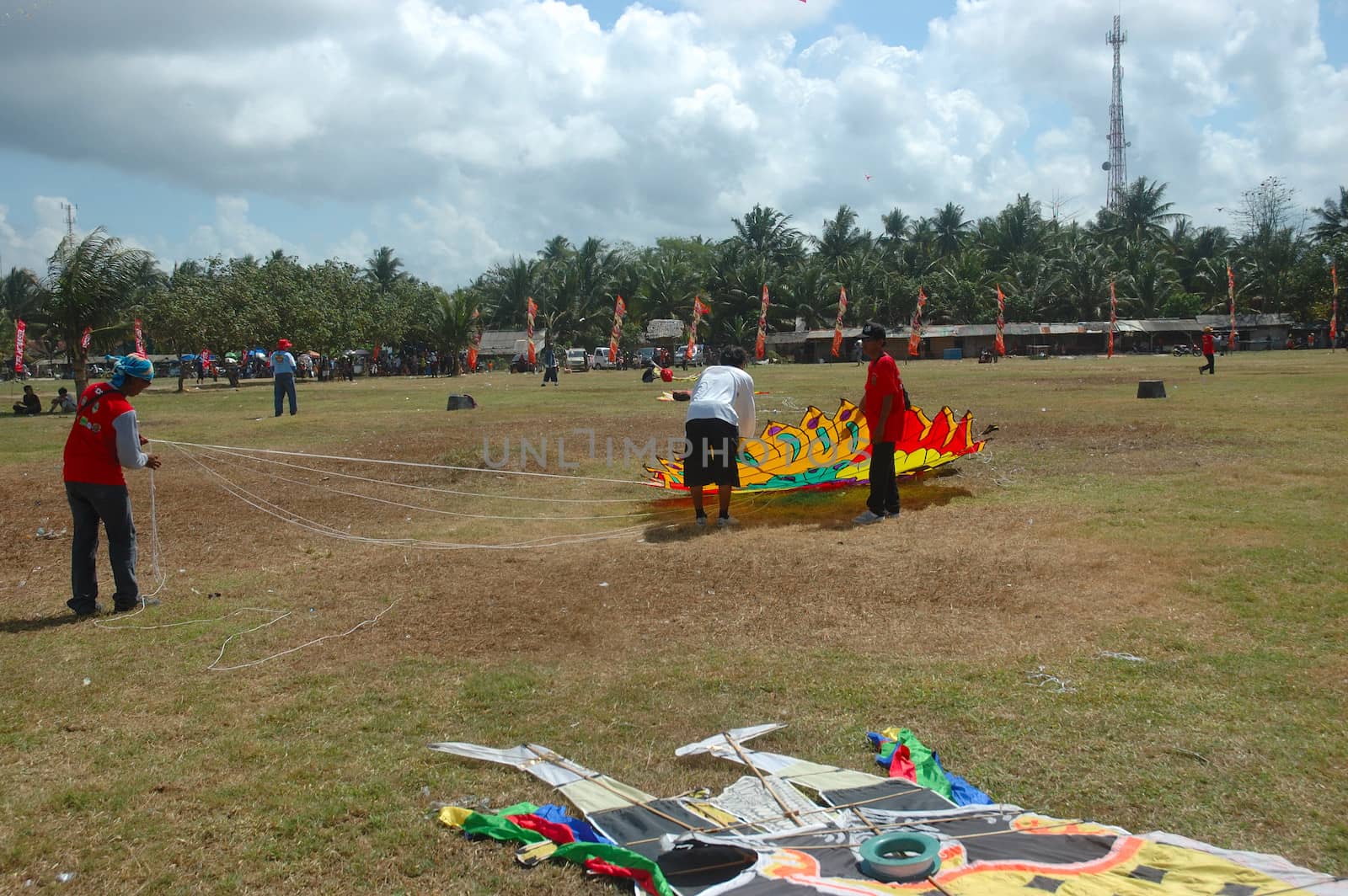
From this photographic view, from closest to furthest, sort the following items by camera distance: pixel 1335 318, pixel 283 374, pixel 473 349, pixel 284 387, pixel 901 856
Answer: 1. pixel 901 856
2. pixel 283 374
3. pixel 284 387
4. pixel 1335 318
5. pixel 473 349

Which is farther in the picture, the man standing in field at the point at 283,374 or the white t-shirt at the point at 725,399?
the man standing in field at the point at 283,374

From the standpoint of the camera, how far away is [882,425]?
9.37 meters

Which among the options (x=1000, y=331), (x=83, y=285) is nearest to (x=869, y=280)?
(x=1000, y=331)

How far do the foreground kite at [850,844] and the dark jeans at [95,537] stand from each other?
4.49 meters

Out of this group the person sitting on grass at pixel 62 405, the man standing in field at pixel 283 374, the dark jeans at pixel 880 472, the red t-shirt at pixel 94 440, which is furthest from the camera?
the person sitting on grass at pixel 62 405

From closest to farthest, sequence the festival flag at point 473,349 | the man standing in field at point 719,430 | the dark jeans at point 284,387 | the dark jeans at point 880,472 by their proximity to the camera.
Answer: the man standing in field at point 719,430
the dark jeans at point 880,472
the dark jeans at point 284,387
the festival flag at point 473,349

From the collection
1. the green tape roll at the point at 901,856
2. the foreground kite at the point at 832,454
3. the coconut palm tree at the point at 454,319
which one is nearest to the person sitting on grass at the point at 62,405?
the foreground kite at the point at 832,454

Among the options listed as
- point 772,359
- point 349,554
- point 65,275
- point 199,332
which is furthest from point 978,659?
point 772,359

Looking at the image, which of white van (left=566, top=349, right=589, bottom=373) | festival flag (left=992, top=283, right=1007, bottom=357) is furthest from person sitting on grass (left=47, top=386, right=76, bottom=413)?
festival flag (left=992, top=283, right=1007, bottom=357)

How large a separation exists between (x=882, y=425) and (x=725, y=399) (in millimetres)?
1539

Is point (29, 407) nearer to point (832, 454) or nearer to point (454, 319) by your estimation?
point (832, 454)

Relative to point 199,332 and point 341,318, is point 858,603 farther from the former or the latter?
point 341,318

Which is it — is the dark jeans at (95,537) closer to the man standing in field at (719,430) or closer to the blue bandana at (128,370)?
the blue bandana at (128,370)

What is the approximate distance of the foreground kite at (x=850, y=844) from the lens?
325 centimetres
